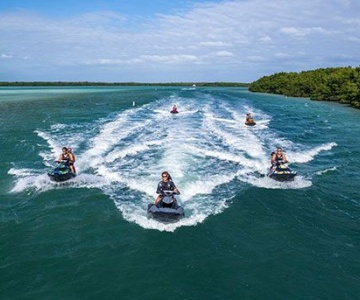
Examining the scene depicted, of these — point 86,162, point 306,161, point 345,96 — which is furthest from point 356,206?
point 345,96

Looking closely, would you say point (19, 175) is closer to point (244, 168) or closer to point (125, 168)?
point (125, 168)

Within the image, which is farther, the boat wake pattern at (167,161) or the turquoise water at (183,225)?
the boat wake pattern at (167,161)

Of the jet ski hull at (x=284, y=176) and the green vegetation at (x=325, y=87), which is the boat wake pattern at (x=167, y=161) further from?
the green vegetation at (x=325, y=87)

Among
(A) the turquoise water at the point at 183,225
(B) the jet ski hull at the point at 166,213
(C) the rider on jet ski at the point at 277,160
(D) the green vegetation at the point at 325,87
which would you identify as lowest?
(A) the turquoise water at the point at 183,225

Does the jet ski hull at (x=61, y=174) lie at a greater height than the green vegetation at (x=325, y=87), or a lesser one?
lesser

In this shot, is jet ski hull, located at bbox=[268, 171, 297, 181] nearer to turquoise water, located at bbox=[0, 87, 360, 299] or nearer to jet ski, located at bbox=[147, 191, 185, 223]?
turquoise water, located at bbox=[0, 87, 360, 299]

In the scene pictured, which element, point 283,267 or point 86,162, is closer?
point 283,267

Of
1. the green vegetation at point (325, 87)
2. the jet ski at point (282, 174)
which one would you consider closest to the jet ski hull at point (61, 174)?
the jet ski at point (282, 174)
